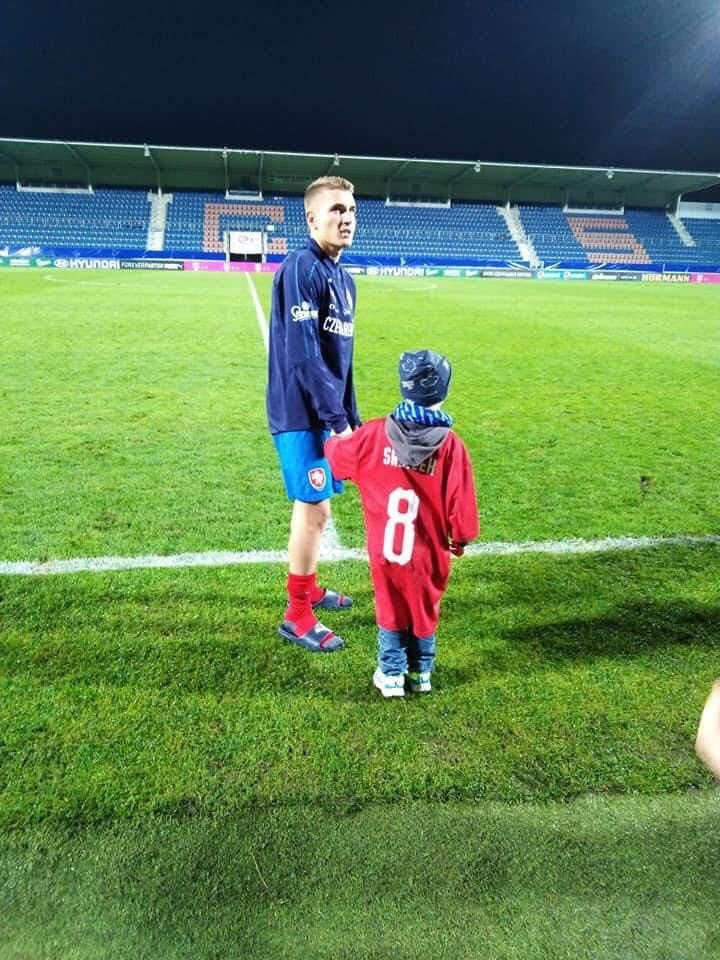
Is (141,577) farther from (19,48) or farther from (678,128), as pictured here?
(678,128)

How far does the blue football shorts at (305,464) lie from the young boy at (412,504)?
0.68ft

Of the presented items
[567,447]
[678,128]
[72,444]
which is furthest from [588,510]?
[678,128]

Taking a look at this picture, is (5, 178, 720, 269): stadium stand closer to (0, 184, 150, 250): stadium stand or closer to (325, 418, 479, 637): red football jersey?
(0, 184, 150, 250): stadium stand

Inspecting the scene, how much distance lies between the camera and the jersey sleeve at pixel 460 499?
2.30 meters

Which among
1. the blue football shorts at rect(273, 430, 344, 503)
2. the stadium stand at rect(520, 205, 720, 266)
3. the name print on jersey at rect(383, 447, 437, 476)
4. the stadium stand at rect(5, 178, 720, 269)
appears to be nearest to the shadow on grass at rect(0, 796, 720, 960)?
the name print on jersey at rect(383, 447, 437, 476)

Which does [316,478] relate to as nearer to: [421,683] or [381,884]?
[421,683]

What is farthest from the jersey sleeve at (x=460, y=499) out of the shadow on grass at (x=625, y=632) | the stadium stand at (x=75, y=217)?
the stadium stand at (x=75, y=217)

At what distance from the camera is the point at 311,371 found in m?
2.52

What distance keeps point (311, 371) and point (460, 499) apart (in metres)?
0.78

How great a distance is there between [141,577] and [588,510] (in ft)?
9.54

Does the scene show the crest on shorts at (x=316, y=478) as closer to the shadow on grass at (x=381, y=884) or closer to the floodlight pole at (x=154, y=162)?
the shadow on grass at (x=381, y=884)

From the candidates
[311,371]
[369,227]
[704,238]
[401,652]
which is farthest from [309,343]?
[704,238]

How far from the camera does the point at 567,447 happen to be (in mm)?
5766

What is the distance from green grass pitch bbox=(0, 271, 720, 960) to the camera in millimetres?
1624
